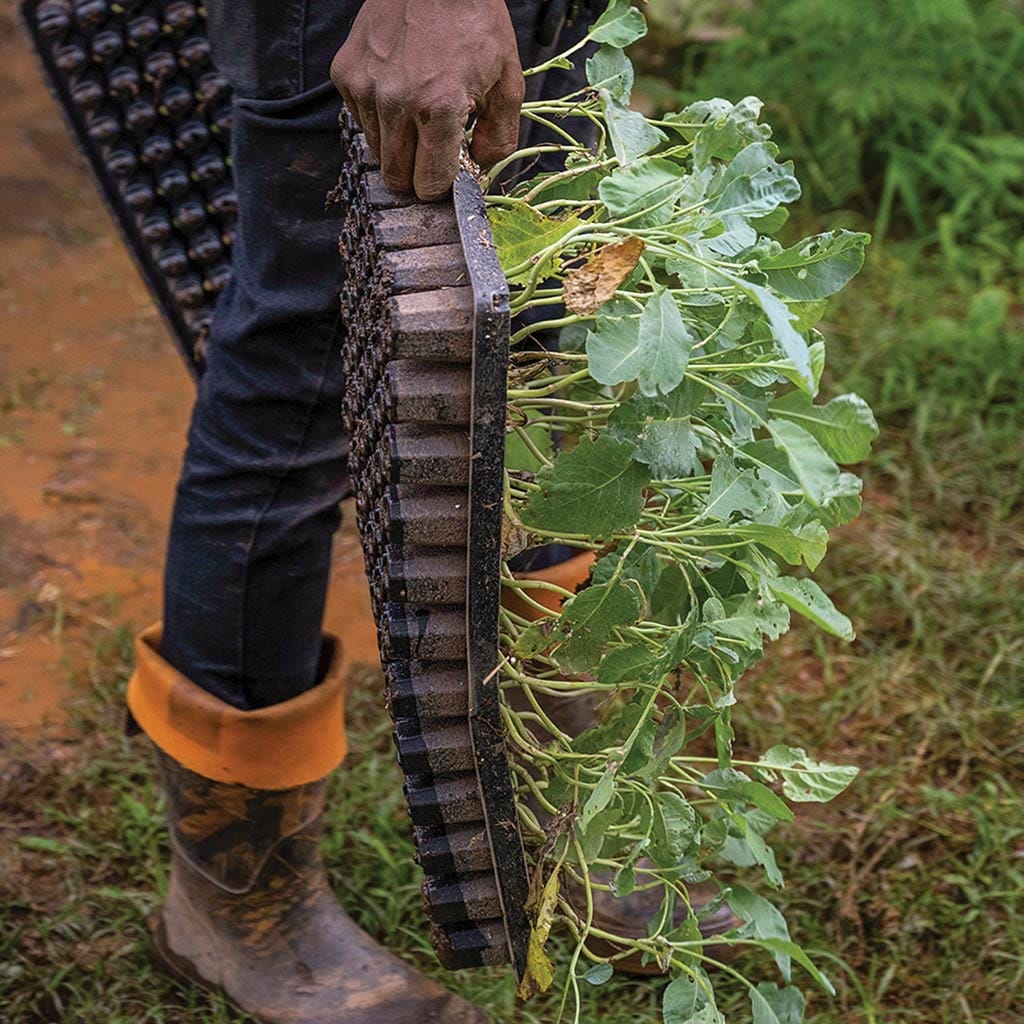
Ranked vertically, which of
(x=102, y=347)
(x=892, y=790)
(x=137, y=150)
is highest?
(x=137, y=150)

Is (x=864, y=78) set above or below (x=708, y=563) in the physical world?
below

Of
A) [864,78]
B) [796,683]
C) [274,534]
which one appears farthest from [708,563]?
[864,78]

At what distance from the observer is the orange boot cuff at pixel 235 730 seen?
5.10ft

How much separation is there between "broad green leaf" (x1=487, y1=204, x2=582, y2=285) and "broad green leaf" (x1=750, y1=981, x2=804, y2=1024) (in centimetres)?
65

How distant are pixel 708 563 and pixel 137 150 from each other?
1.11 m

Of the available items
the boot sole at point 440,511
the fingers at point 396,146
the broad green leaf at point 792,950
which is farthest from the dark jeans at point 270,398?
the broad green leaf at point 792,950

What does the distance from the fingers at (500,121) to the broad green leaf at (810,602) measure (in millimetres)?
427

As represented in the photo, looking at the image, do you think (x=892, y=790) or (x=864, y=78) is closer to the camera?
(x=892, y=790)

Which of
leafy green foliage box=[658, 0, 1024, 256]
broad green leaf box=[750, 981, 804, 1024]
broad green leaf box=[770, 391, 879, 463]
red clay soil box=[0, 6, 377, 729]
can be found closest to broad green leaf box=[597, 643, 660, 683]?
broad green leaf box=[770, 391, 879, 463]

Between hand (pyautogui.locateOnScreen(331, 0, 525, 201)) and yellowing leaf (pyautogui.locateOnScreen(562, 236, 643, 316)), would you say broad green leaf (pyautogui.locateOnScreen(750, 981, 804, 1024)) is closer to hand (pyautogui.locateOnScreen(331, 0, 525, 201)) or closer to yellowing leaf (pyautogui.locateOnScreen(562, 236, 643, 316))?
yellowing leaf (pyautogui.locateOnScreen(562, 236, 643, 316))

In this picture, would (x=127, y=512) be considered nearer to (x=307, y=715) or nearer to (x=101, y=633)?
(x=101, y=633)

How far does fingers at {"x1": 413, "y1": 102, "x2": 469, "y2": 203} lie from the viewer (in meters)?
1.12

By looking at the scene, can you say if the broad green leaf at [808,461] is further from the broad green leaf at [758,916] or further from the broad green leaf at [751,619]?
the broad green leaf at [758,916]

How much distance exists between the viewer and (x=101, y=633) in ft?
7.52
